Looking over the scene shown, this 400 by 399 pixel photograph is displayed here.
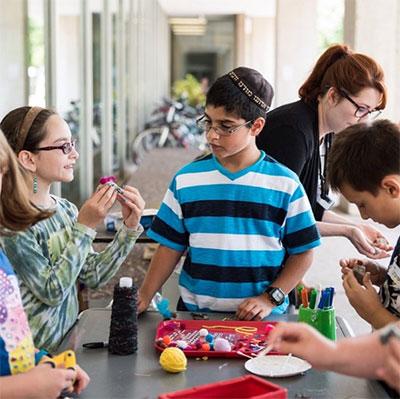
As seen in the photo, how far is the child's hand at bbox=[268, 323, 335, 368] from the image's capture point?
147 centimetres

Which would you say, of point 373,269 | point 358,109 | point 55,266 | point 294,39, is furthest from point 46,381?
point 294,39

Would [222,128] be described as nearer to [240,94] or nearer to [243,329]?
[240,94]

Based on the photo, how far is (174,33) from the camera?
29.4 metres

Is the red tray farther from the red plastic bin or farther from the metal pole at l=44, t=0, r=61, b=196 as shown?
the metal pole at l=44, t=0, r=61, b=196

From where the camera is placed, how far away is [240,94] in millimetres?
2625

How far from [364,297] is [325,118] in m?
1.22

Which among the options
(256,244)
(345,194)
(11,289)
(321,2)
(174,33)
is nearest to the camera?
(11,289)

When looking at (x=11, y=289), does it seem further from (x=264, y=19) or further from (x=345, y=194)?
(x=264, y=19)

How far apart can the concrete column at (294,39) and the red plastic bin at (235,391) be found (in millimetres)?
10493

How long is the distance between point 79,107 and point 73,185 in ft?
2.45

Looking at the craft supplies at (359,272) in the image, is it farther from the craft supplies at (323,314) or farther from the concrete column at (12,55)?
the concrete column at (12,55)

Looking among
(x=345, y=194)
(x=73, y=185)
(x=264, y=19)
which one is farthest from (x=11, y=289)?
(x=264, y=19)

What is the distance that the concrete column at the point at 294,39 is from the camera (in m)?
12.1

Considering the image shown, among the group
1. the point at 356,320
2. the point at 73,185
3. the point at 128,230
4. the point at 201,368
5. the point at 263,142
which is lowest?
the point at 356,320
